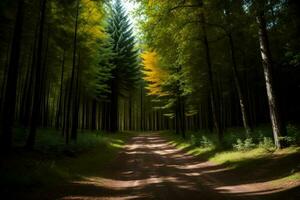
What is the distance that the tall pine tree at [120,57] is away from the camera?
39500 mm

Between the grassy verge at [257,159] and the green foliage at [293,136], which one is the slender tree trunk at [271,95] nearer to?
the green foliage at [293,136]

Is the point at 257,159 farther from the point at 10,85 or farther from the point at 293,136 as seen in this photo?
the point at 10,85

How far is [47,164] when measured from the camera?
1237 centimetres

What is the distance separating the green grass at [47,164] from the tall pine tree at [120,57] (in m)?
18.7

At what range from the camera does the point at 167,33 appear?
18484mm

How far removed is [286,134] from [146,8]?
412 inches

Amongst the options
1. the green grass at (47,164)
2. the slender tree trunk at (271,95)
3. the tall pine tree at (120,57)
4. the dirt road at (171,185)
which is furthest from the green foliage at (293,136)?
the tall pine tree at (120,57)

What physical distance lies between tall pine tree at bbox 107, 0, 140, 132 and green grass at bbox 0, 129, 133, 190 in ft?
61.4

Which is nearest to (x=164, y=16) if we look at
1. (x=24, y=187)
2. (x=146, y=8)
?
(x=146, y=8)

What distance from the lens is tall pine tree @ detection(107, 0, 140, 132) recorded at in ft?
130

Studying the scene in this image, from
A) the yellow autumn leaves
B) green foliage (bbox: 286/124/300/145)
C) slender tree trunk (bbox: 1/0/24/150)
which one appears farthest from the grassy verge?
the yellow autumn leaves

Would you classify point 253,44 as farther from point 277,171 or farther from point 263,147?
point 277,171

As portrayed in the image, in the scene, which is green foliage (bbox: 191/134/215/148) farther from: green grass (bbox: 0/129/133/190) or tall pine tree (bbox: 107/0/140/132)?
tall pine tree (bbox: 107/0/140/132)

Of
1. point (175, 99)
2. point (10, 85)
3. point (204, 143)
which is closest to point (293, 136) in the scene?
point (204, 143)
